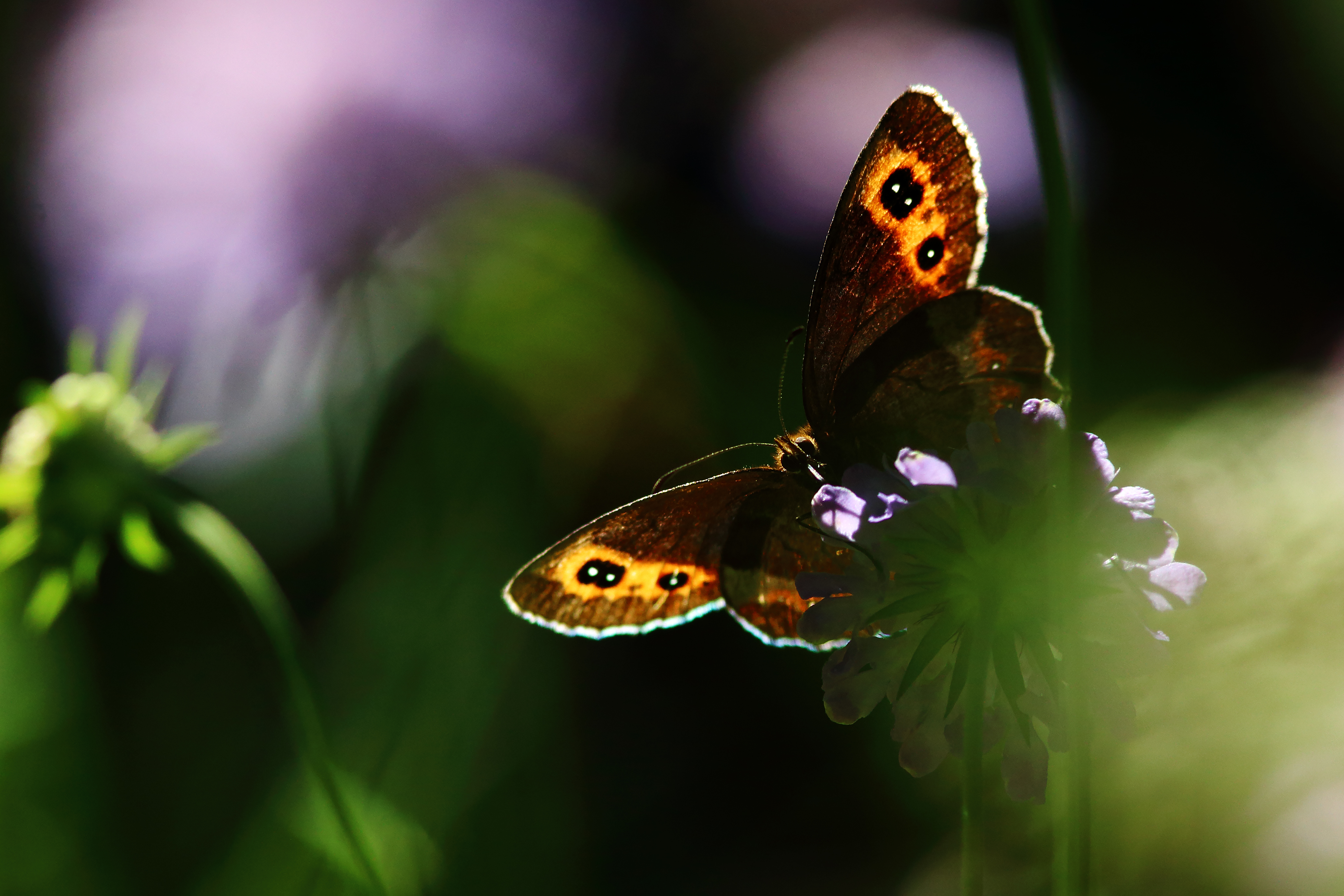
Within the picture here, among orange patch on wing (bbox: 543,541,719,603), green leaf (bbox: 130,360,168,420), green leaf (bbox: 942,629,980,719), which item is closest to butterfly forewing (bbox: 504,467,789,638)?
orange patch on wing (bbox: 543,541,719,603)

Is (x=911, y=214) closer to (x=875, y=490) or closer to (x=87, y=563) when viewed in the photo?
(x=875, y=490)

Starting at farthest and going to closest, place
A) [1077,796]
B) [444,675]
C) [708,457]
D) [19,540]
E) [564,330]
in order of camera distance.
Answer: [564,330] < [444,675] < [19,540] < [708,457] < [1077,796]

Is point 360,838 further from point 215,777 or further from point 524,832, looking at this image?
point 215,777

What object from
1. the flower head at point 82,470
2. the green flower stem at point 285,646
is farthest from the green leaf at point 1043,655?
the flower head at point 82,470

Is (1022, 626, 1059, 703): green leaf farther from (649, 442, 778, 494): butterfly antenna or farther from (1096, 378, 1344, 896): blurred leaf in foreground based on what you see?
(1096, 378, 1344, 896): blurred leaf in foreground

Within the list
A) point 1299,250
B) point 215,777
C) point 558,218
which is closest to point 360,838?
point 215,777

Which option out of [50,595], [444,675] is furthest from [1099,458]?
[444,675]

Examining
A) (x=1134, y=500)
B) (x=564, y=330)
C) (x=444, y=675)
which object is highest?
(x=1134, y=500)

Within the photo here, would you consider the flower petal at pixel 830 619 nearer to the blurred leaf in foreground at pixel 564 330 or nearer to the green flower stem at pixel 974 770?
the green flower stem at pixel 974 770
